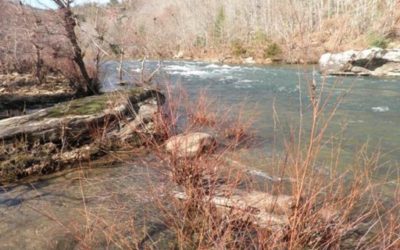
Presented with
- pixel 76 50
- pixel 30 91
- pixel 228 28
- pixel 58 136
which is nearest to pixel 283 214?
pixel 58 136

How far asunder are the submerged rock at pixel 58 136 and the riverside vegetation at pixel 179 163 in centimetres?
2

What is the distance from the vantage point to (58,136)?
6.16 meters

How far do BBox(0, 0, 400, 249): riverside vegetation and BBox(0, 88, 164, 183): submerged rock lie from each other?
0.02 meters

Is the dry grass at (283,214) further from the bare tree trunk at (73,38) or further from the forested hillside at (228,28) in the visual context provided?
the forested hillside at (228,28)

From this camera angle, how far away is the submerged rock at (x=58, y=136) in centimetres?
559

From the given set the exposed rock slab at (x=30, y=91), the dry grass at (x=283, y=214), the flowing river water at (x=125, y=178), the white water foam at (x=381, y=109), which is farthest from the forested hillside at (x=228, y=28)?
the dry grass at (x=283, y=214)

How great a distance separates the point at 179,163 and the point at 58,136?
301 cm

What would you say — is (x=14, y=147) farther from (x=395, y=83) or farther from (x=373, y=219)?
(x=395, y=83)

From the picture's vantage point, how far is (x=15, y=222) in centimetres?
407

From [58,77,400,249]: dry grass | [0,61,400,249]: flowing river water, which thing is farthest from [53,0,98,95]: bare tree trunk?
[58,77,400,249]: dry grass

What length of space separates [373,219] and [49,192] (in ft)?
13.9

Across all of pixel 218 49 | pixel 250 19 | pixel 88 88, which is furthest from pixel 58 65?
pixel 250 19

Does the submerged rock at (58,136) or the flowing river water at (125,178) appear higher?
the submerged rock at (58,136)

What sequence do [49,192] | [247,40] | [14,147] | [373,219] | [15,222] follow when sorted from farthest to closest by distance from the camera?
1. [247,40]
2. [14,147]
3. [49,192]
4. [15,222]
5. [373,219]
